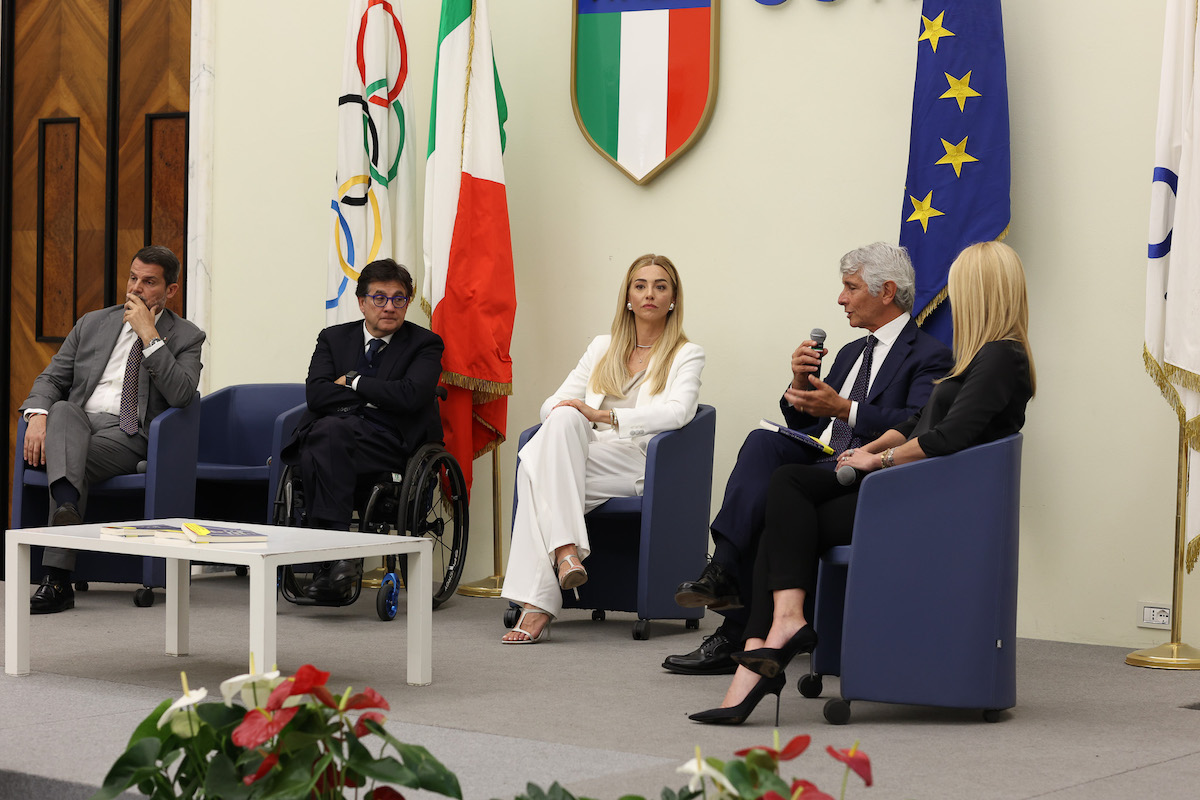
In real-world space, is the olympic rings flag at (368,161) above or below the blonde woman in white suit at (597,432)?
above

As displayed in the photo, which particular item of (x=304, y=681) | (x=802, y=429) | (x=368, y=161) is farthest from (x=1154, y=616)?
(x=304, y=681)

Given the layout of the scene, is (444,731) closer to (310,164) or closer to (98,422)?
(98,422)

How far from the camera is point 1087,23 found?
401 cm

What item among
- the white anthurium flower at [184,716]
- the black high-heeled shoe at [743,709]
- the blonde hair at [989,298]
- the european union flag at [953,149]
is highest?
the european union flag at [953,149]

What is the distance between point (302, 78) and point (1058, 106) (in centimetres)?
297

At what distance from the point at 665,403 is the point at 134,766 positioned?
9.23 feet

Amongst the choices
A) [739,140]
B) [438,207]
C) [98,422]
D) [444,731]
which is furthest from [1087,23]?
[98,422]

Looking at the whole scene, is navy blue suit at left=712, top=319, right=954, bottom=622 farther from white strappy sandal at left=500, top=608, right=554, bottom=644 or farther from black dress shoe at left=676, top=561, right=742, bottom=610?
white strappy sandal at left=500, top=608, right=554, bottom=644

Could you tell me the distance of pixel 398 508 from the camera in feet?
13.8

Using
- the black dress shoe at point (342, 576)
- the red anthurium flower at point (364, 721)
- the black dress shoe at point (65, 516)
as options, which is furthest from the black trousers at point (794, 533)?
the black dress shoe at point (65, 516)

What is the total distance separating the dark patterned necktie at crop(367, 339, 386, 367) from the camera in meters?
4.46

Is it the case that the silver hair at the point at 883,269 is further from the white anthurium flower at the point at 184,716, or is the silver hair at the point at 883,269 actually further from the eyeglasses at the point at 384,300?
the white anthurium flower at the point at 184,716

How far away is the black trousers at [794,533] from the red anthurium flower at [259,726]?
179 cm

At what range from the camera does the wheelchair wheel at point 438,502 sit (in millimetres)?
4215
